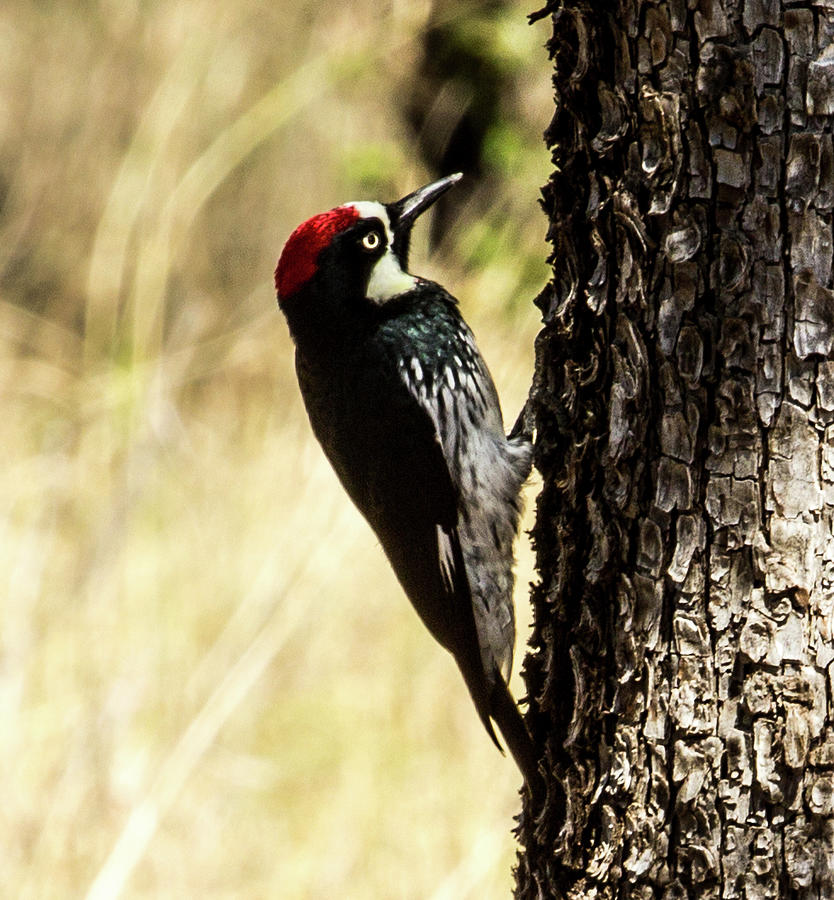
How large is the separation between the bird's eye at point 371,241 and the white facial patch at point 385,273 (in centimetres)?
4

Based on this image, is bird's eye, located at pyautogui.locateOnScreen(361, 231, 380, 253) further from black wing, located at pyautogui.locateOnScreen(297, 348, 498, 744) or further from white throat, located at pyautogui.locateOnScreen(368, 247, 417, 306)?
black wing, located at pyautogui.locateOnScreen(297, 348, 498, 744)

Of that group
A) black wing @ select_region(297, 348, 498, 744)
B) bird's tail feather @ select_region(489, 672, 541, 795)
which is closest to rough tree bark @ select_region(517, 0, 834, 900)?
bird's tail feather @ select_region(489, 672, 541, 795)

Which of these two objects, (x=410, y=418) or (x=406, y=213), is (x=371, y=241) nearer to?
(x=406, y=213)

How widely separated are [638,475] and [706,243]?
1.25 ft

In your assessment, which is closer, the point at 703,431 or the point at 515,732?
the point at 703,431

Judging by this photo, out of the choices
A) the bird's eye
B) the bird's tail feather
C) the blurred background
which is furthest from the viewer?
the blurred background

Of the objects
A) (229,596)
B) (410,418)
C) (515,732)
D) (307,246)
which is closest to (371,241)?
(307,246)

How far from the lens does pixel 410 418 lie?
291 centimetres

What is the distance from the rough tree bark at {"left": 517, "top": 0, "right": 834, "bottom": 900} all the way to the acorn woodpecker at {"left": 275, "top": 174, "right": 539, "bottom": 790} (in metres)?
0.87

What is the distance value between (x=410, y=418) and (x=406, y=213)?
54 cm

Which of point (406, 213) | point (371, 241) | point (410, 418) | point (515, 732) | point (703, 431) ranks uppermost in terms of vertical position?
point (406, 213)

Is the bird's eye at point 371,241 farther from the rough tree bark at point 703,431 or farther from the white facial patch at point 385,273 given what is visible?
the rough tree bark at point 703,431

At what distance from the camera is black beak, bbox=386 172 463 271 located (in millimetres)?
3006

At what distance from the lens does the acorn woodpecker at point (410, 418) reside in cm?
288
